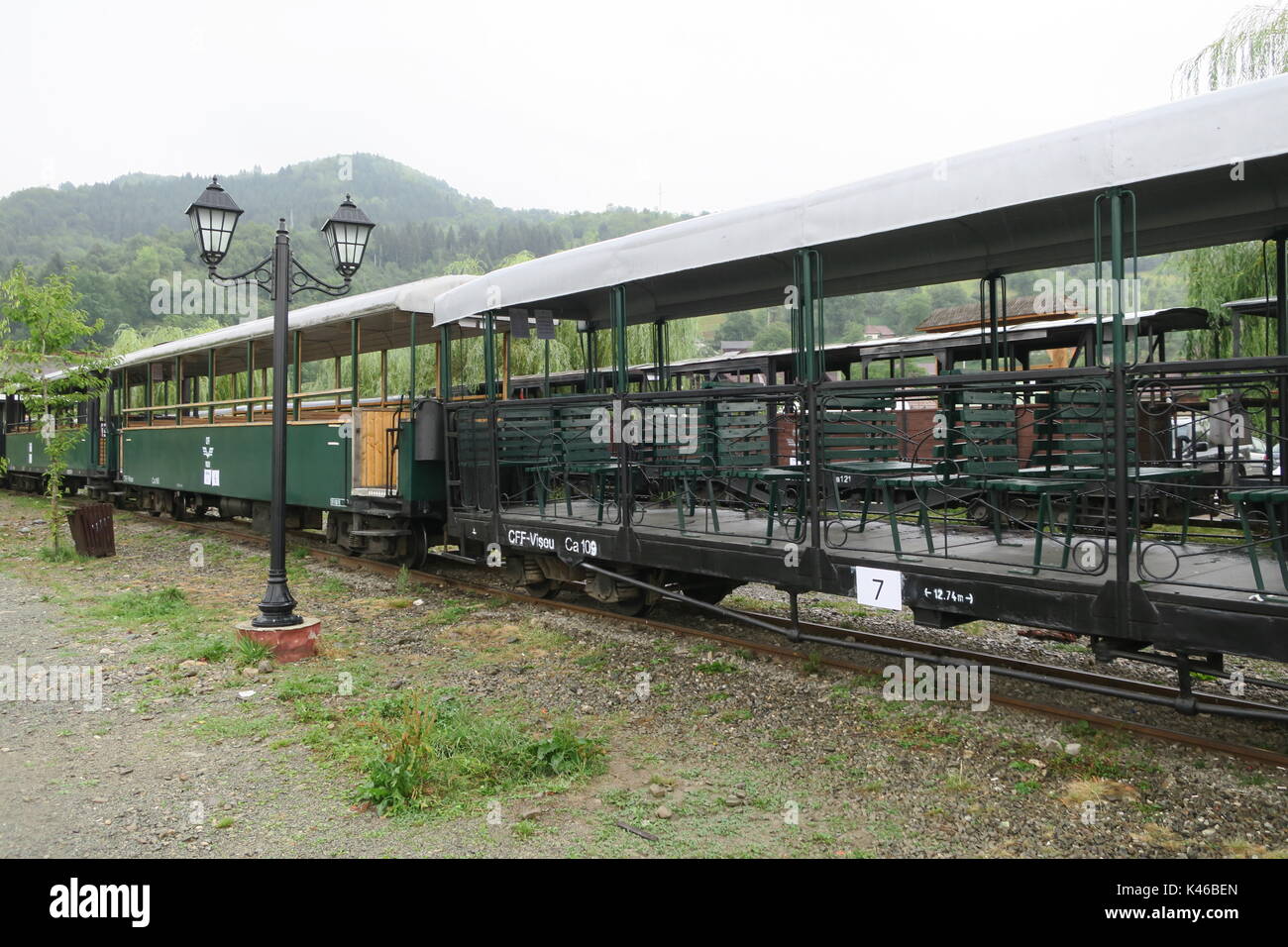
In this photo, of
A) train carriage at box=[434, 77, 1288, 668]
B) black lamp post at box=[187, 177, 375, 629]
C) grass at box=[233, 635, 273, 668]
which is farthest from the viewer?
black lamp post at box=[187, 177, 375, 629]

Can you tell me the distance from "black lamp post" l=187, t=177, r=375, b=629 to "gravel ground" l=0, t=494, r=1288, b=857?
666 mm

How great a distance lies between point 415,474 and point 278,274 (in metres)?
2.69

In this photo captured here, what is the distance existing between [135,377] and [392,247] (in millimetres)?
59441

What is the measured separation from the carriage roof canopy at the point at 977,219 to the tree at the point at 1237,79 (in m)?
9.15

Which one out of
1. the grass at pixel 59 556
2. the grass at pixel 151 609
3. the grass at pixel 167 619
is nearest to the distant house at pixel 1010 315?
the grass at pixel 167 619

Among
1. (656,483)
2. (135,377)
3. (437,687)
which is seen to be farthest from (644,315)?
(135,377)

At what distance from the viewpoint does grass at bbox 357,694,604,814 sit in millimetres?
4383

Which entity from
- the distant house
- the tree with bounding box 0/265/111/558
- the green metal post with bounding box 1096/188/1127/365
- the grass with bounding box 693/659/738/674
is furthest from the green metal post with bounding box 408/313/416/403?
the green metal post with bounding box 1096/188/1127/365

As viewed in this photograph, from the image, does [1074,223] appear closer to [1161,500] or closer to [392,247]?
[1161,500]

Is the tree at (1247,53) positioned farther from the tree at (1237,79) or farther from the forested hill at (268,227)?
the forested hill at (268,227)

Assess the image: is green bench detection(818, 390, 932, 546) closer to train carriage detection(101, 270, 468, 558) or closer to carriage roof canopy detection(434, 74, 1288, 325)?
carriage roof canopy detection(434, 74, 1288, 325)

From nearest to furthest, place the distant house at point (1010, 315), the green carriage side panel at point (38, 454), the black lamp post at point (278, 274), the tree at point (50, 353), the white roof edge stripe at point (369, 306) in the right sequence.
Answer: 1. the black lamp post at point (278, 274)
2. the white roof edge stripe at point (369, 306)
3. the tree at point (50, 353)
4. the distant house at point (1010, 315)
5. the green carriage side panel at point (38, 454)

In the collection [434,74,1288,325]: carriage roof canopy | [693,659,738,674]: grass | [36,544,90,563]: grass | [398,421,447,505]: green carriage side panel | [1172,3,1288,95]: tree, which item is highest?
[1172,3,1288,95]: tree

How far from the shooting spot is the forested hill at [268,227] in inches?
2680
